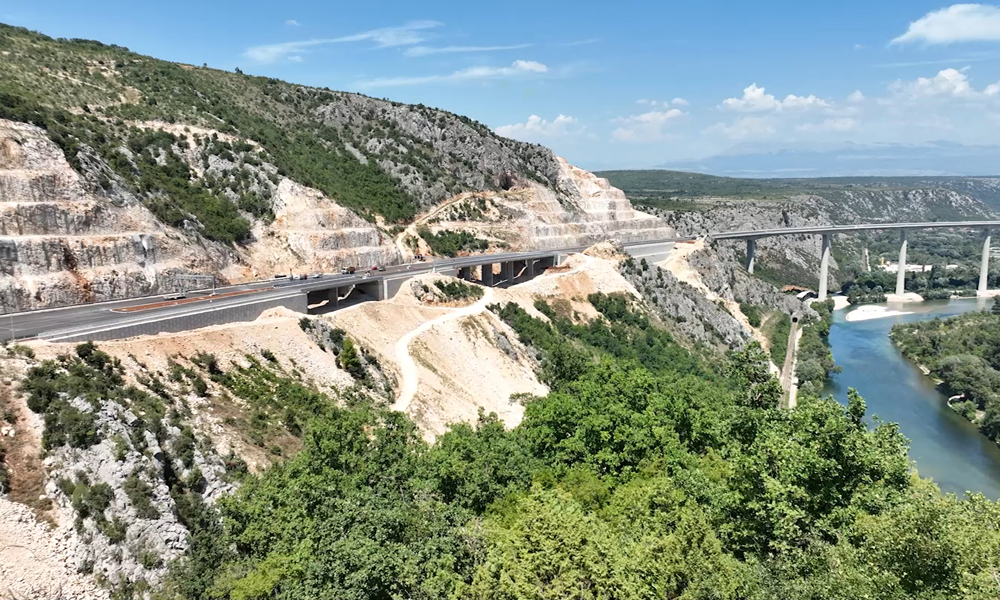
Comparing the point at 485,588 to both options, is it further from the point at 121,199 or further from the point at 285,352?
the point at 121,199

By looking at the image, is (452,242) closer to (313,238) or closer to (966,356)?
(313,238)

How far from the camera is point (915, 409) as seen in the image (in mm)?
64812

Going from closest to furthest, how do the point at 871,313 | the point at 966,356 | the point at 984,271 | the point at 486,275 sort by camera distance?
the point at 486,275
the point at 966,356
the point at 871,313
the point at 984,271

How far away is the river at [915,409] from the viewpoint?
4966cm

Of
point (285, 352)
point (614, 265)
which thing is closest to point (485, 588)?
point (285, 352)

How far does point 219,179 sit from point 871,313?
4623 inches

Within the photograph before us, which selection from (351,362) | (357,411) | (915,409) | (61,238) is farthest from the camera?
(915,409)

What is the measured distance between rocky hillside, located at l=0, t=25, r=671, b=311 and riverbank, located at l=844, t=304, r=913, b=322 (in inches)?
1778


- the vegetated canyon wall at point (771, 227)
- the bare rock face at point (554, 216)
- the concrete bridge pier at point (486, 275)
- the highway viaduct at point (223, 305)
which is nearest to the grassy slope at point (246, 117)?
the bare rock face at point (554, 216)

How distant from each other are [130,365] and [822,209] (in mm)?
203368

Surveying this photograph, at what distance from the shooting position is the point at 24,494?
1543 centimetres

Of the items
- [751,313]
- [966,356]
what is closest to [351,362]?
[751,313]

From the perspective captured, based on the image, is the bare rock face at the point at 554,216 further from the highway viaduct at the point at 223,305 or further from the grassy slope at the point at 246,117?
the highway viaduct at the point at 223,305

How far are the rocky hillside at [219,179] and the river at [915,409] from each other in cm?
3701
